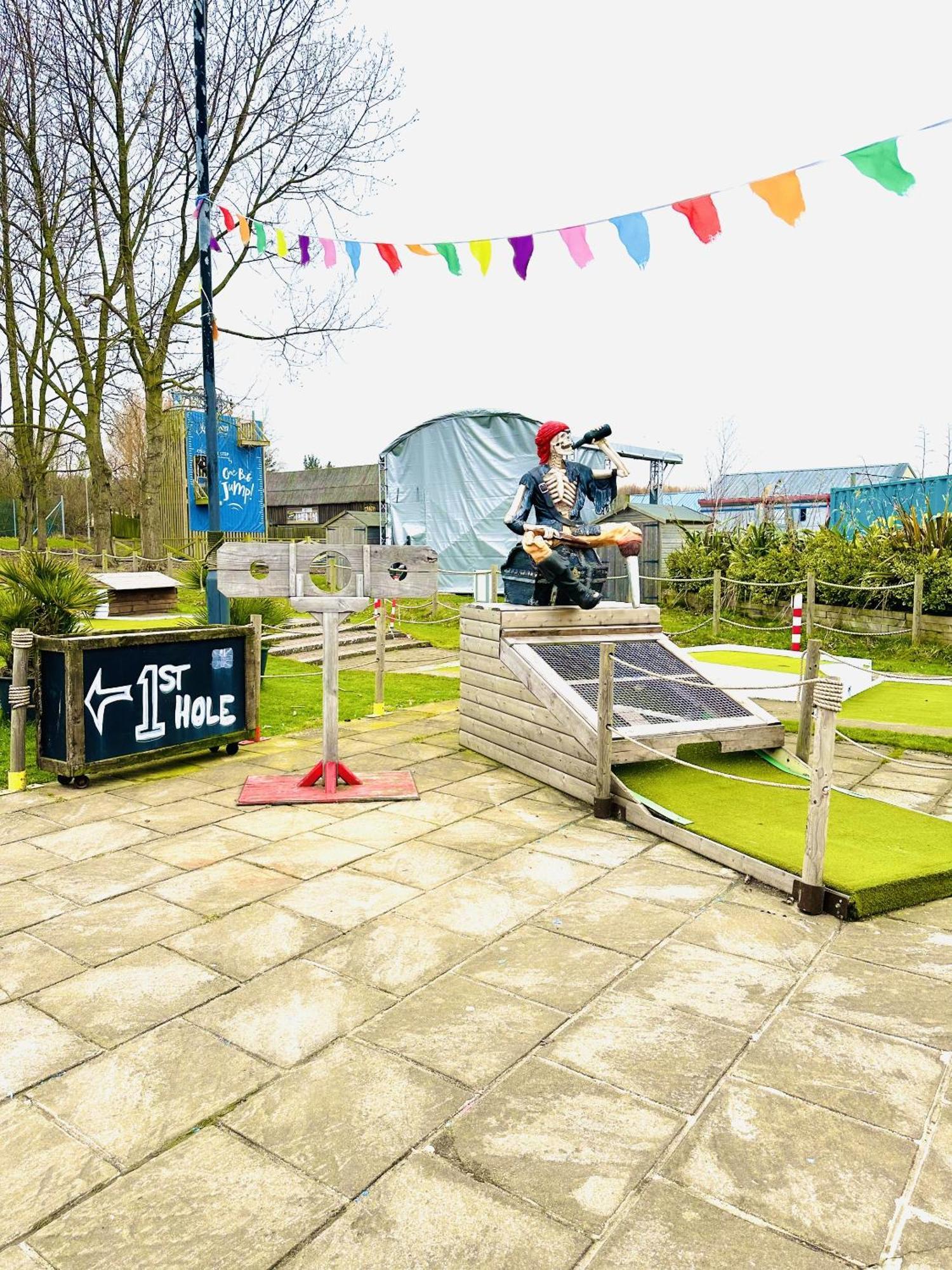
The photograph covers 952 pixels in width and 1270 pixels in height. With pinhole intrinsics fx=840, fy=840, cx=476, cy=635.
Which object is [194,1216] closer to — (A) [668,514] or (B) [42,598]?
(B) [42,598]

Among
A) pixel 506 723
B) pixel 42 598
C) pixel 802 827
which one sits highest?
pixel 42 598

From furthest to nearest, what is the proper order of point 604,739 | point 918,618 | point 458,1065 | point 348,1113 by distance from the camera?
point 918,618, point 604,739, point 458,1065, point 348,1113

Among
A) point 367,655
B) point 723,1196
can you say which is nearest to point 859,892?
point 723,1196

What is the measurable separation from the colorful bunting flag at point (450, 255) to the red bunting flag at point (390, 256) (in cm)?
56

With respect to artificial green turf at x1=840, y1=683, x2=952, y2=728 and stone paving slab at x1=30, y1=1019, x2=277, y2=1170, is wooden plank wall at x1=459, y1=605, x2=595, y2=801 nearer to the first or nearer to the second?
stone paving slab at x1=30, y1=1019, x2=277, y2=1170

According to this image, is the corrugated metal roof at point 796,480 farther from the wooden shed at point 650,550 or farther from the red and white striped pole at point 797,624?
the red and white striped pole at point 797,624

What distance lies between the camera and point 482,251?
7.57 meters

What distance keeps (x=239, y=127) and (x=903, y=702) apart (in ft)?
50.2

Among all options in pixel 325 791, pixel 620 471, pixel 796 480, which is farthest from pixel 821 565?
pixel 796 480

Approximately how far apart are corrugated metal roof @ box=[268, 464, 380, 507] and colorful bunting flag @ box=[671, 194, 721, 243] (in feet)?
106

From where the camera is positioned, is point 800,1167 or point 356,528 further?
point 356,528

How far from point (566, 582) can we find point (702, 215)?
2.92 meters

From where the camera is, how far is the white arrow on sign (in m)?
5.72

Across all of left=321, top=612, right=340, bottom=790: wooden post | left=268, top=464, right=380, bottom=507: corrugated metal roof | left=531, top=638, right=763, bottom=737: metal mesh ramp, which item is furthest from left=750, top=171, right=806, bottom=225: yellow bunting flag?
left=268, top=464, right=380, bottom=507: corrugated metal roof
